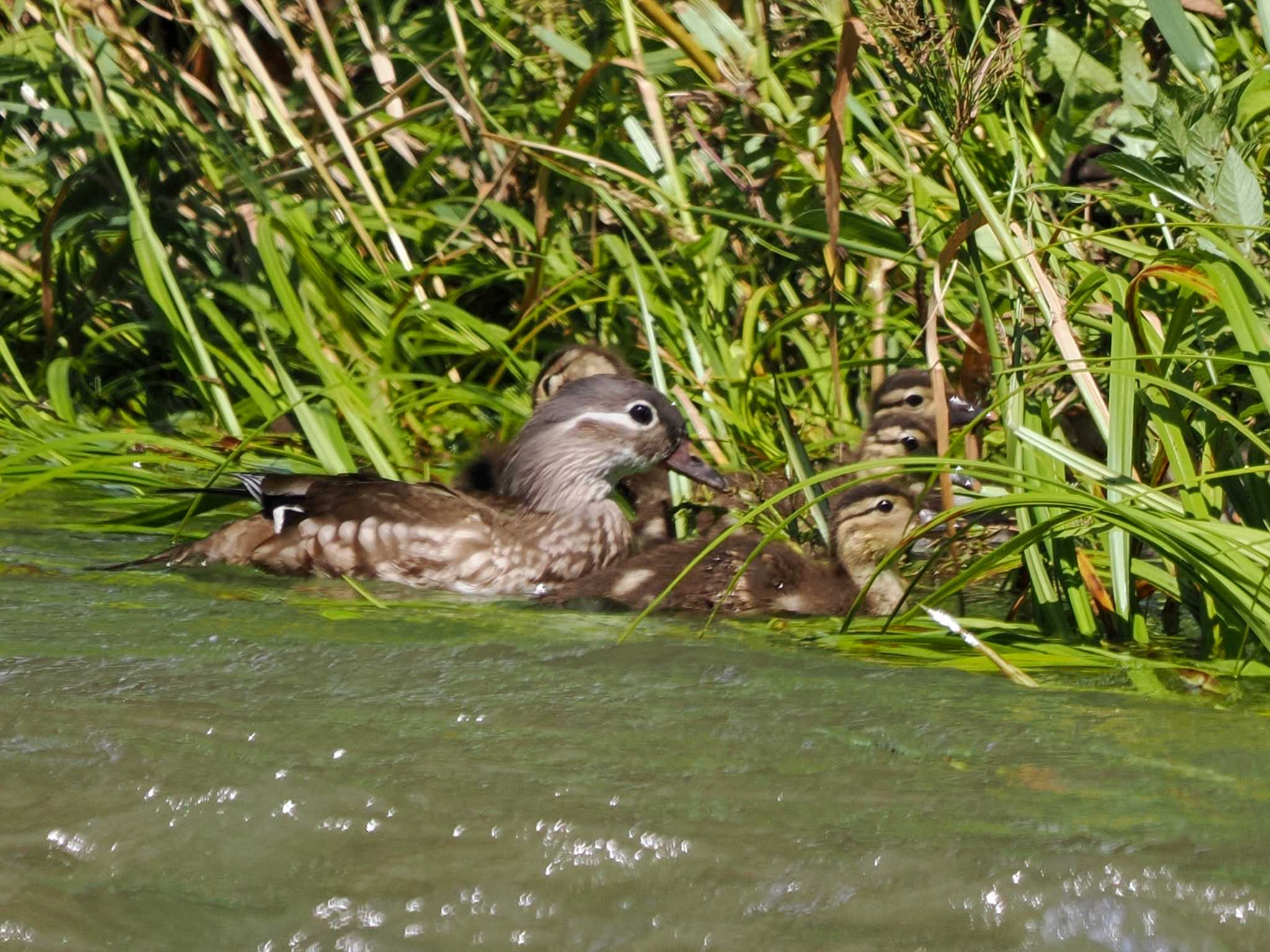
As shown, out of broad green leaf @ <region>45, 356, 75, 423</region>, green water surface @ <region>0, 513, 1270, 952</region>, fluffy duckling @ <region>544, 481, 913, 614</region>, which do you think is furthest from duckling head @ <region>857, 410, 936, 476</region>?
broad green leaf @ <region>45, 356, 75, 423</region>

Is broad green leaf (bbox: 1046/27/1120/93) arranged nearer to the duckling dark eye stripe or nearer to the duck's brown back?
the duckling dark eye stripe

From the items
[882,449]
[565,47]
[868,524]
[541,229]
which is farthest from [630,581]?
[565,47]

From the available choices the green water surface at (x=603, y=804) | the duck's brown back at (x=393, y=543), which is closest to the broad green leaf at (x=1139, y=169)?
the green water surface at (x=603, y=804)

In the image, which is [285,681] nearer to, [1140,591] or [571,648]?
[571,648]

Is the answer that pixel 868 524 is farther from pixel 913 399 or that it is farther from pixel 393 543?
pixel 393 543

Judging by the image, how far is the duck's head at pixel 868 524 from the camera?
3.84 metres

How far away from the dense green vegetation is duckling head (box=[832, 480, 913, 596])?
15 cm

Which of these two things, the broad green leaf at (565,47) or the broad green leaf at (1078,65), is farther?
the broad green leaf at (565,47)

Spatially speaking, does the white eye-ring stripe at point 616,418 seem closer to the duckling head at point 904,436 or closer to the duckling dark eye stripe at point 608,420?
the duckling dark eye stripe at point 608,420

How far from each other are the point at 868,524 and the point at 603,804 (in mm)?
1972

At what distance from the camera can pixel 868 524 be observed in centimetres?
390

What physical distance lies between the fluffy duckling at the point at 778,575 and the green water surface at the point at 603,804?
28.4 inches

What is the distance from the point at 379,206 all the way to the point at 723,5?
107 centimetres

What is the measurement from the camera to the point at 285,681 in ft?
8.48
